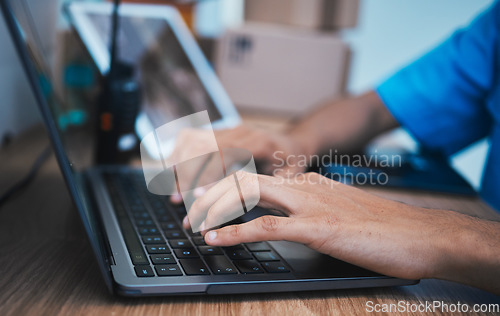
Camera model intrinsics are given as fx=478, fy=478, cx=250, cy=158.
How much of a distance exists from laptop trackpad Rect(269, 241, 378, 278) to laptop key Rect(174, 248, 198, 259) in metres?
0.08

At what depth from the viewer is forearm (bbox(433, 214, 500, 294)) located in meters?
0.43

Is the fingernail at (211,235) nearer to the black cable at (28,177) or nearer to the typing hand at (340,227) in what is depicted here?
the typing hand at (340,227)

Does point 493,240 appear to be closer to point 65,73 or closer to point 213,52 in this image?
point 65,73

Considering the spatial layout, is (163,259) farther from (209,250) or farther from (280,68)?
(280,68)

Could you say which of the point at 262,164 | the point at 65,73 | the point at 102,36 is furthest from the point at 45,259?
the point at 65,73

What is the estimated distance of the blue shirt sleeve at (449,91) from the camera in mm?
984

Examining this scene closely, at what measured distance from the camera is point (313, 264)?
17.3 inches

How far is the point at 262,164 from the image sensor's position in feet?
2.55

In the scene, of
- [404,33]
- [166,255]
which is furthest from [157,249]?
[404,33]

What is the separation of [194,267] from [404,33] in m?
2.75

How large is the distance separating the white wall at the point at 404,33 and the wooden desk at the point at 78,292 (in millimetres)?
2400

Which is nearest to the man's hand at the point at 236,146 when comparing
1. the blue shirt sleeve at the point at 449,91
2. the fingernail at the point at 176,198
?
the fingernail at the point at 176,198

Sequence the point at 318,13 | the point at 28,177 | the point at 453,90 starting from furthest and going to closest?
1. the point at 318,13
2. the point at 453,90
3. the point at 28,177

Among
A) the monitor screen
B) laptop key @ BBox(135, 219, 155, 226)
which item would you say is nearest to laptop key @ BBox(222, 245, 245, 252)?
laptop key @ BBox(135, 219, 155, 226)
